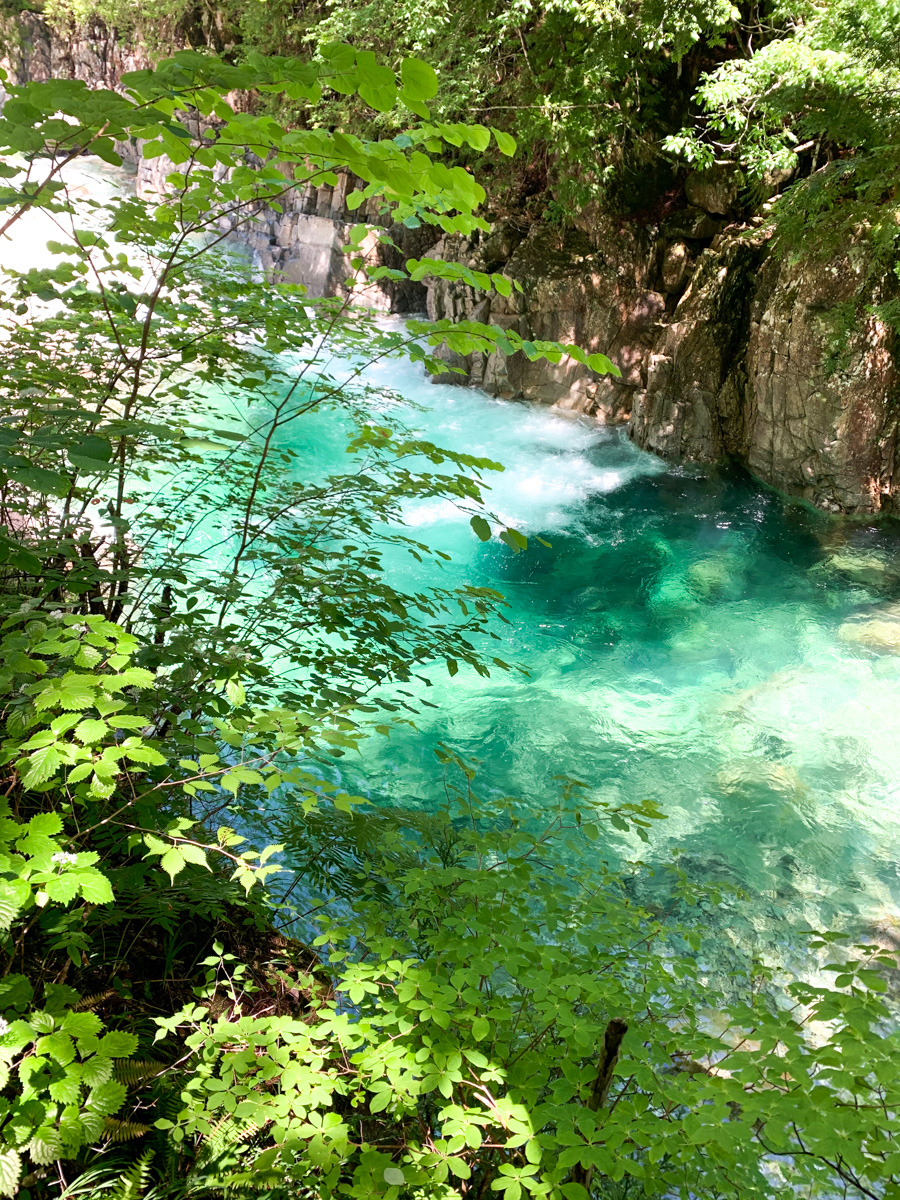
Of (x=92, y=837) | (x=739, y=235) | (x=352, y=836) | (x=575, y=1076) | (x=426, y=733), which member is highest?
(x=739, y=235)

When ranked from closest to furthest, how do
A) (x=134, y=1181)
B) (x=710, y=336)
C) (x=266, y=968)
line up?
(x=134, y=1181)
(x=266, y=968)
(x=710, y=336)

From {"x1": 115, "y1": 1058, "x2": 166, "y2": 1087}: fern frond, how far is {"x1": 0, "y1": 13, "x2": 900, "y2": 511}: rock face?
22.8 ft

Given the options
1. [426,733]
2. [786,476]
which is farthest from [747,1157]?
[786,476]

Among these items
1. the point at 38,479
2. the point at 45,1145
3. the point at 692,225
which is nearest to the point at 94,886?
the point at 45,1145

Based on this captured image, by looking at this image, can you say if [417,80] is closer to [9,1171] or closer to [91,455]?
[91,455]

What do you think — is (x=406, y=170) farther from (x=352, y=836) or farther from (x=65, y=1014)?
(x=352, y=836)

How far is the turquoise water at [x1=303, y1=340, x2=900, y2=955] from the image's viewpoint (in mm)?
4448

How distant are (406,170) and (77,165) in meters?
23.3

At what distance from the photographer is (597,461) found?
1008 centimetres

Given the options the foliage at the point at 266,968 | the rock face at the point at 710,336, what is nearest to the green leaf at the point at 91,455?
the foliage at the point at 266,968

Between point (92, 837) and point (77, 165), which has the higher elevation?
point (77, 165)

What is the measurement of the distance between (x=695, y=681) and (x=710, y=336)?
5473 millimetres

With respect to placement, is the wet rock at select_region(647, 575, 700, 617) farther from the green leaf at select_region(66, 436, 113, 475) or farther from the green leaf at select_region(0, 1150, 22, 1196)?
the green leaf at select_region(0, 1150, 22, 1196)

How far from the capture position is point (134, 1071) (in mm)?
1661
